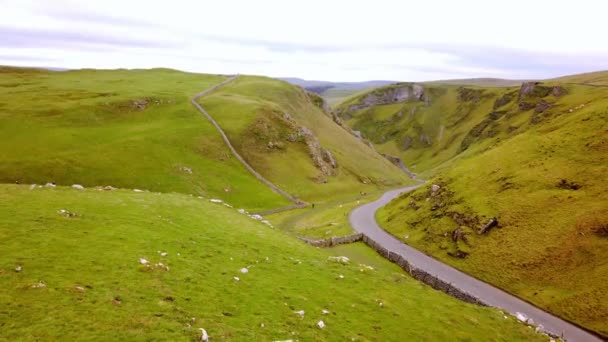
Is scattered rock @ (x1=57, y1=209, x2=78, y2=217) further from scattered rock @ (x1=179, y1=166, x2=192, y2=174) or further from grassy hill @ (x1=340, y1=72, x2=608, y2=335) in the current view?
scattered rock @ (x1=179, y1=166, x2=192, y2=174)

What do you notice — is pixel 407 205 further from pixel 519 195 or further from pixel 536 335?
pixel 536 335

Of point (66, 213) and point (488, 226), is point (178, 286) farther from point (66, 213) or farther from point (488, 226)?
point (488, 226)

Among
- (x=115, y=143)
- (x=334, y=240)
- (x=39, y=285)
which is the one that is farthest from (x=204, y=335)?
(x=115, y=143)

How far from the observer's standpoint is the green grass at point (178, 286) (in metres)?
17.1

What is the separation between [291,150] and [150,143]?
125 ft

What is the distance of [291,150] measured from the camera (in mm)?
108312

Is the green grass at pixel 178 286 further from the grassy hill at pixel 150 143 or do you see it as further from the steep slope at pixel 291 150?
the steep slope at pixel 291 150

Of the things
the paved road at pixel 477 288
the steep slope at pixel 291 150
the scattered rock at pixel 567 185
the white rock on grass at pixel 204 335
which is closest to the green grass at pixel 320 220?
the paved road at pixel 477 288

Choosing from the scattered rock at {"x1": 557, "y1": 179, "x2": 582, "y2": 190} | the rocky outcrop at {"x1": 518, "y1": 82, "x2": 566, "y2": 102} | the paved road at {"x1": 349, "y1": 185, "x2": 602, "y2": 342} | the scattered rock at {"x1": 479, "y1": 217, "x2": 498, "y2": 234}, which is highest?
the rocky outcrop at {"x1": 518, "y1": 82, "x2": 566, "y2": 102}

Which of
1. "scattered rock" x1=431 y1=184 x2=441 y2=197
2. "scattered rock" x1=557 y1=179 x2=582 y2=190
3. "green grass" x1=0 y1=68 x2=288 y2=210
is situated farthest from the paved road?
"green grass" x1=0 y1=68 x2=288 y2=210

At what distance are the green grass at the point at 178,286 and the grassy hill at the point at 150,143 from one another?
3884 cm

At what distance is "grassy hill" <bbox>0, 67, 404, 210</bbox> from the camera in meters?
71.5

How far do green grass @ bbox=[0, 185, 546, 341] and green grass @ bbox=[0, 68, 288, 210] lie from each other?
121ft

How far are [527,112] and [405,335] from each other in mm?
185237
